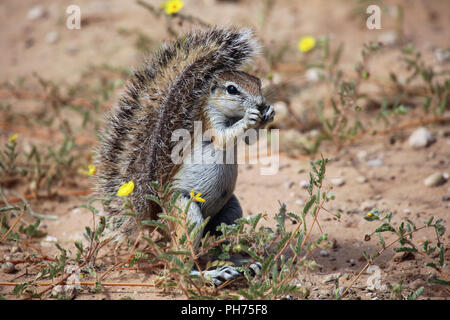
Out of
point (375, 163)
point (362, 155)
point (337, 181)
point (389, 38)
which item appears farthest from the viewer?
point (389, 38)

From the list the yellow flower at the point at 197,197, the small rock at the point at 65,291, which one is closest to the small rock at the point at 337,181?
the yellow flower at the point at 197,197

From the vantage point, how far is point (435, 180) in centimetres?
389

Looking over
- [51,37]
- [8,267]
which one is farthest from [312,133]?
[51,37]

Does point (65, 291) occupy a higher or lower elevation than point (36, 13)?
lower

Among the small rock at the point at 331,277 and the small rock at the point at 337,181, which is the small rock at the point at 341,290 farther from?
the small rock at the point at 337,181

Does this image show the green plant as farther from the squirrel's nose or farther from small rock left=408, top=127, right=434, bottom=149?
small rock left=408, top=127, right=434, bottom=149

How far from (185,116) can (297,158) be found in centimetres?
185

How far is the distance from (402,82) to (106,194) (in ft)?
12.5

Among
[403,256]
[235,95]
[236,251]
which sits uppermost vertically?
[235,95]

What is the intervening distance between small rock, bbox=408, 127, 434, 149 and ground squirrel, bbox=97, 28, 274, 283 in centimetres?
208

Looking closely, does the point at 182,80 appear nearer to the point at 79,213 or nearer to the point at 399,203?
the point at 79,213

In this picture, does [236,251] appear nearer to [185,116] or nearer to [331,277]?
[331,277]

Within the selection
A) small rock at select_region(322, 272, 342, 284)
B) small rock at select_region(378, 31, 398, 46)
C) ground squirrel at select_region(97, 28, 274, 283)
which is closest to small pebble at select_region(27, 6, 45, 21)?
ground squirrel at select_region(97, 28, 274, 283)
